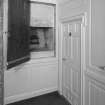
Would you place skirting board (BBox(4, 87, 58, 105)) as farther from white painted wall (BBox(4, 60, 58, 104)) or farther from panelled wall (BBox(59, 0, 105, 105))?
panelled wall (BBox(59, 0, 105, 105))

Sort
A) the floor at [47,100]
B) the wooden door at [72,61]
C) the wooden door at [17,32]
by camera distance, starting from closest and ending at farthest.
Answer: the wooden door at [17,32], the wooden door at [72,61], the floor at [47,100]

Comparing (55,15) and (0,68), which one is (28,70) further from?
(55,15)

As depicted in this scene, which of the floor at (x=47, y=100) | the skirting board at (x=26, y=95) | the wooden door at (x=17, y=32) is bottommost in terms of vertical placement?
the floor at (x=47, y=100)

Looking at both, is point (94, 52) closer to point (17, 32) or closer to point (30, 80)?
point (17, 32)

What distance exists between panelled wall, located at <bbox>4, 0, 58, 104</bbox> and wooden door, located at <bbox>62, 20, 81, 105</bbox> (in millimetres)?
350

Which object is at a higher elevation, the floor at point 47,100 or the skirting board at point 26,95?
the skirting board at point 26,95

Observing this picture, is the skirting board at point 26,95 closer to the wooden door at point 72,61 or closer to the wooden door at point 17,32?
the wooden door at point 72,61

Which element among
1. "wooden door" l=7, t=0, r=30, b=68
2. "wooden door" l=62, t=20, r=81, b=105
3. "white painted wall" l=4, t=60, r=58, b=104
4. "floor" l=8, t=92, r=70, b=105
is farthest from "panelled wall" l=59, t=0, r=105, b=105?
"white painted wall" l=4, t=60, r=58, b=104

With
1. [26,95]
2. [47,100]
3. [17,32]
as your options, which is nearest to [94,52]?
[17,32]

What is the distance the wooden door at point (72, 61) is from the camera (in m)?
2.49

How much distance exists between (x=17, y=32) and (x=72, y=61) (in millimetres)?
1311

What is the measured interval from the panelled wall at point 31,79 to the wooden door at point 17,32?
463 millimetres

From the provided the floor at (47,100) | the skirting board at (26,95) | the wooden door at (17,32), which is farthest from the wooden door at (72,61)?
the wooden door at (17,32)

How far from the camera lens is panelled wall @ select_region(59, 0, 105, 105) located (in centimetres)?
182
